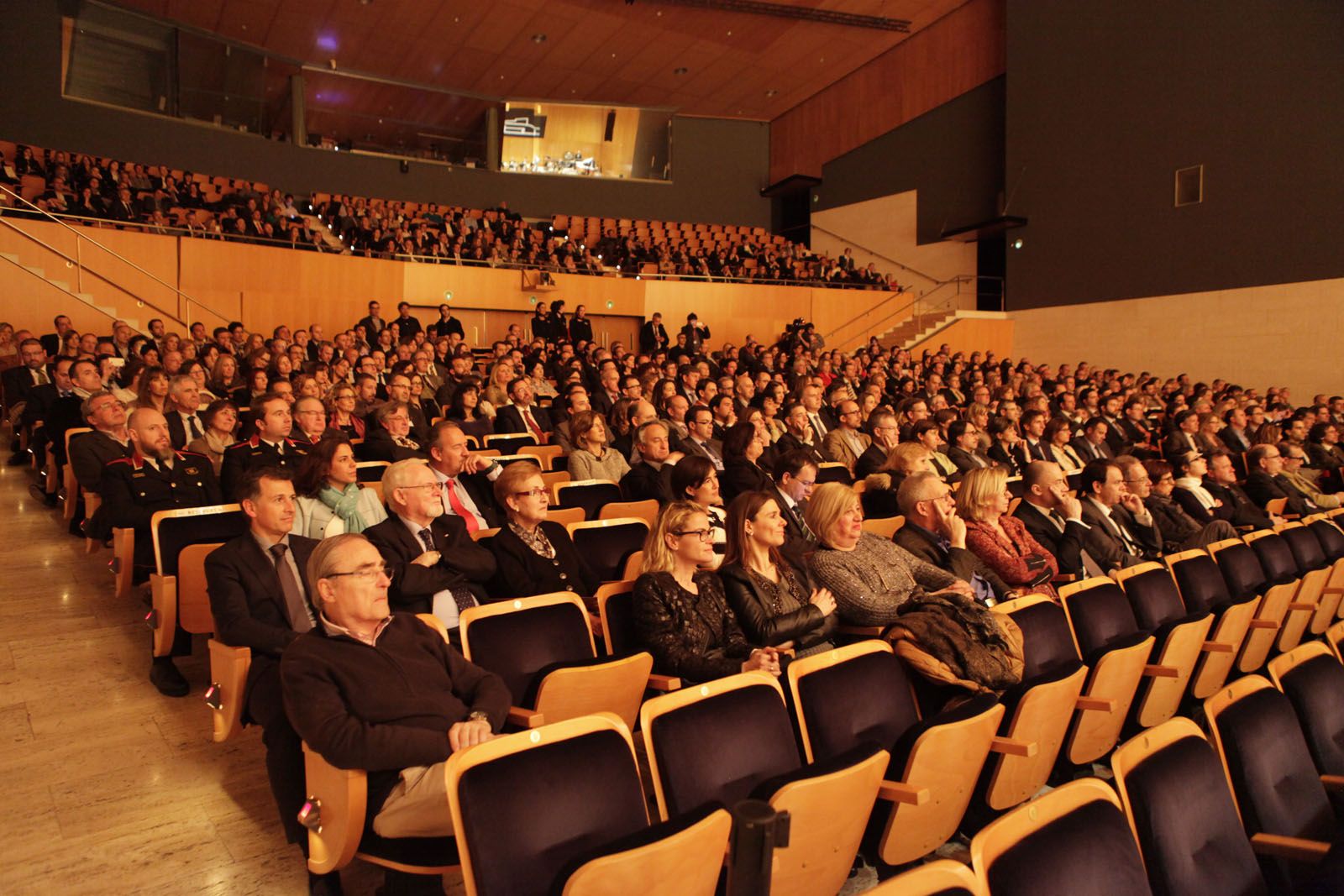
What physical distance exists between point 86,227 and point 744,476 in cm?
735

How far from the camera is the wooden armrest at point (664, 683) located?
2.03 meters

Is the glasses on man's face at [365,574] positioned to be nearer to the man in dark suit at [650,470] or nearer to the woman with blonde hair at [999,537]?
the man in dark suit at [650,470]

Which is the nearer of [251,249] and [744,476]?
[744,476]

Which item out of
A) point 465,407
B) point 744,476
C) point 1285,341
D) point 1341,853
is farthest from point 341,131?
point 1341,853

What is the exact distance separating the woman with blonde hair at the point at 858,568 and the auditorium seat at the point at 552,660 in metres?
0.66

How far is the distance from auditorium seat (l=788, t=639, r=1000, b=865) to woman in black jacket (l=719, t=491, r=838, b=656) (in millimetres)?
325

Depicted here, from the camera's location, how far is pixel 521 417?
17.3 ft

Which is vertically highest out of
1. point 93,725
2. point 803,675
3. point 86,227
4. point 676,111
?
→ point 676,111

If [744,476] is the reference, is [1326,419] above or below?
above

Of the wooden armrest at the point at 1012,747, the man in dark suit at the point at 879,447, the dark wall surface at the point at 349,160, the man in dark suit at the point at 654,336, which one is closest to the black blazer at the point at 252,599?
the wooden armrest at the point at 1012,747

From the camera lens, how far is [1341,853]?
1347 millimetres

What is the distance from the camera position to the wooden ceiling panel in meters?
11.3

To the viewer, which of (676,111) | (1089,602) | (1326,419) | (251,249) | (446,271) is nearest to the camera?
(1089,602)

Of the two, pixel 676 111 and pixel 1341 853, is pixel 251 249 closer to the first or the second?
pixel 676 111
